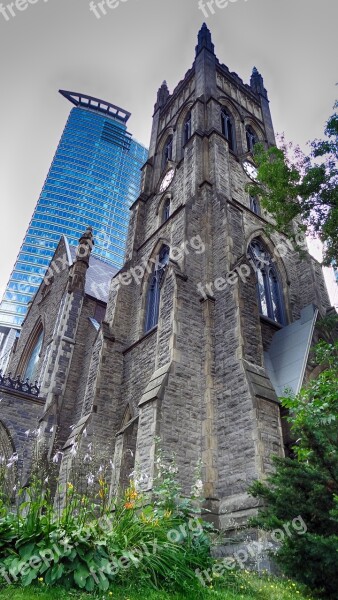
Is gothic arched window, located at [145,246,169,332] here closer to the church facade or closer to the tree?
the church facade

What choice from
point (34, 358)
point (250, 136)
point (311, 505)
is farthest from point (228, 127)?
point (311, 505)

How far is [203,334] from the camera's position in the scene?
1223 centimetres

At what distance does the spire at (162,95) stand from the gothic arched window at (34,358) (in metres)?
17.6

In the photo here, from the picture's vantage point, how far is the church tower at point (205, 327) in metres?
9.83

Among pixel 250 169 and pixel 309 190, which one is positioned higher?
pixel 250 169

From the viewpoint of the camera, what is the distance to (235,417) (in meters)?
10.1

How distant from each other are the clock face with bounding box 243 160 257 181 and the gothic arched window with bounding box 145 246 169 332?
598 centimetres

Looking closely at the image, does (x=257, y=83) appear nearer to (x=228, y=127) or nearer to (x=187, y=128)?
(x=228, y=127)

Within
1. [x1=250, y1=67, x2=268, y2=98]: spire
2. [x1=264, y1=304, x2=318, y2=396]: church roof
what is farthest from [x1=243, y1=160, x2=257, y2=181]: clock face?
[x1=250, y1=67, x2=268, y2=98]: spire

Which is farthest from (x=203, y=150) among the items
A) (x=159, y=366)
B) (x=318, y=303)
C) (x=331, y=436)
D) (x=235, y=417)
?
(x=331, y=436)

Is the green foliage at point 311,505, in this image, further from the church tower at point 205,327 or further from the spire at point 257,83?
the spire at point 257,83

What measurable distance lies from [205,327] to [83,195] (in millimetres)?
89886

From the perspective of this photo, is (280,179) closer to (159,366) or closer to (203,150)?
(159,366)

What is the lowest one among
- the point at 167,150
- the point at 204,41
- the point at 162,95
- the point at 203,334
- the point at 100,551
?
the point at 100,551
